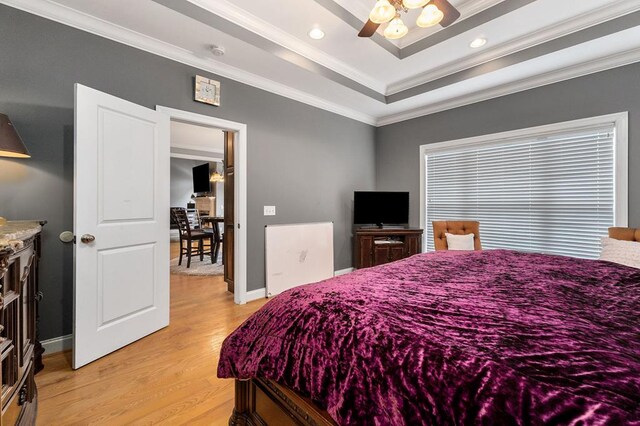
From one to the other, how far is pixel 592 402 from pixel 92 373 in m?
2.60

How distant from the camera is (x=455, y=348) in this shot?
773 millimetres

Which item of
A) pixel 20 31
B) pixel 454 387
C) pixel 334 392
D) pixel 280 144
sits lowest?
pixel 334 392

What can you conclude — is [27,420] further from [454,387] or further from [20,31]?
[20,31]

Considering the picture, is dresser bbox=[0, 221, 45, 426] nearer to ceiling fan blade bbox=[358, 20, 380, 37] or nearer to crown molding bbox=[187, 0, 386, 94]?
crown molding bbox=[187, 0, 386, 94]

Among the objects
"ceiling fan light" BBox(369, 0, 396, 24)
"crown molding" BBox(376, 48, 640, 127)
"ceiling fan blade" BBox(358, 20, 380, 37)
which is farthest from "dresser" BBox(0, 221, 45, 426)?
"crown molding" BBox(376, 48, 640, 127)

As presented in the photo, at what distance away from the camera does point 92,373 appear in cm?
193

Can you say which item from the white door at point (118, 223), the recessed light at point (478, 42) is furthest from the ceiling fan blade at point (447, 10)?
the white door at point (118, 223)

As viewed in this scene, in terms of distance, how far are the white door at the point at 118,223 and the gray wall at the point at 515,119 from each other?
11.1 ft

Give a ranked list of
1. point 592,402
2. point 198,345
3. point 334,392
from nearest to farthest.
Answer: point 592,402, point 334,392, point 198,345

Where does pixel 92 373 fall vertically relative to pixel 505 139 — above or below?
below

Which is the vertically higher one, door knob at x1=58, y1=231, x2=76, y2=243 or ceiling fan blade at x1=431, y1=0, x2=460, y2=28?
ceiling fan blade at x1=431, y1=0, x2=460, y2=28

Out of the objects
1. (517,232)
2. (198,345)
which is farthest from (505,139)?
(198,345)

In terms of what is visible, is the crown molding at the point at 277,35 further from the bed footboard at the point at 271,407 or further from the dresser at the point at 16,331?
the bed footboard at the point at 271,407

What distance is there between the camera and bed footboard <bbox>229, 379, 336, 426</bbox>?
1.05 m
